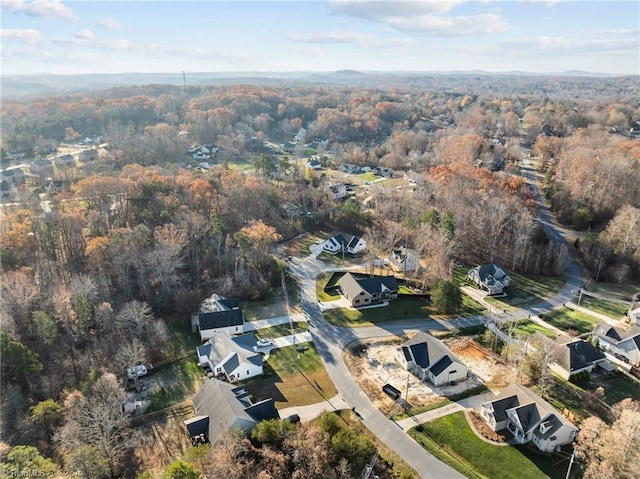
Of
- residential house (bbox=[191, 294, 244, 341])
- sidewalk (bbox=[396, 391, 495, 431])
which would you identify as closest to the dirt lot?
sidewalk (bbox=[396, 391, 495, 431])

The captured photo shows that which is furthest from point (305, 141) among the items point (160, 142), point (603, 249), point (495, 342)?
point (495, 342)

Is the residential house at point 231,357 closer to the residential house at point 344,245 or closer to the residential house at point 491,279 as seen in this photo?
the residential house at point 344,245

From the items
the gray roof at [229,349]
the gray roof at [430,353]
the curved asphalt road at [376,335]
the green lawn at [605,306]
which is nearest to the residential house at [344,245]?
the curved asphalt road at [376,335]

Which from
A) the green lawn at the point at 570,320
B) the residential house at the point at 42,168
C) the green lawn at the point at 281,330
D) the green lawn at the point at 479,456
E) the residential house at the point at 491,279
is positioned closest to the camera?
the green lawn at the point at 479,456

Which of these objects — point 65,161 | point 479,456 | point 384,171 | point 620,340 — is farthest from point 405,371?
point 65,161

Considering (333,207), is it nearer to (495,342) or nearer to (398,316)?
(398,316)

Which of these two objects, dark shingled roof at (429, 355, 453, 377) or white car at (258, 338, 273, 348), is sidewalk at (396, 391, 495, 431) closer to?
dark shingled roof at (429, 355, 453, 377)
